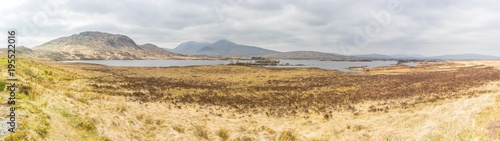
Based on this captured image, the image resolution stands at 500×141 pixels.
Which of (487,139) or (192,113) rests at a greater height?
(487,139)

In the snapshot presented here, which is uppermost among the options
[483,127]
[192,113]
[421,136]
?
[483,127]

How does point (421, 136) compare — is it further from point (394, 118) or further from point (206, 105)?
point (206, 105)

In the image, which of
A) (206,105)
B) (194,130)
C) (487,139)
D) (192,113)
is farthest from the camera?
(206,105)

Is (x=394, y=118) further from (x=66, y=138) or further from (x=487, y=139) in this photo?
(x=66, y=138)

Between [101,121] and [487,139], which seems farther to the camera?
[101,121]

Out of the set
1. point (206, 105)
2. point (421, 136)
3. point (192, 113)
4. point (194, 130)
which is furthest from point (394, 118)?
point (206, 105)

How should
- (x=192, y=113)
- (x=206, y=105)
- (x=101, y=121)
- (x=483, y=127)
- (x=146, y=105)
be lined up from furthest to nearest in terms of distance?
(x=206, y=105)
(x=146, y=105)
(x=192, y=113)
(x=101, y=121)
(x=483, y=127)

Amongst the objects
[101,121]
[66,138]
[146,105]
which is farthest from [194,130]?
[146,105]

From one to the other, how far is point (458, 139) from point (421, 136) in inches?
51.4

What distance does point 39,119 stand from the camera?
9516mm

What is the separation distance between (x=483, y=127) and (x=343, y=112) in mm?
12956

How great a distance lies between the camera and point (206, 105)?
25.5 meters

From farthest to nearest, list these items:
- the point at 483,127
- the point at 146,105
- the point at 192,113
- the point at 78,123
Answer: the point at 146,105, the point at 192,113, the point at 78,123, the point at 483,127

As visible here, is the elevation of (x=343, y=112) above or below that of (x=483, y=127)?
below
